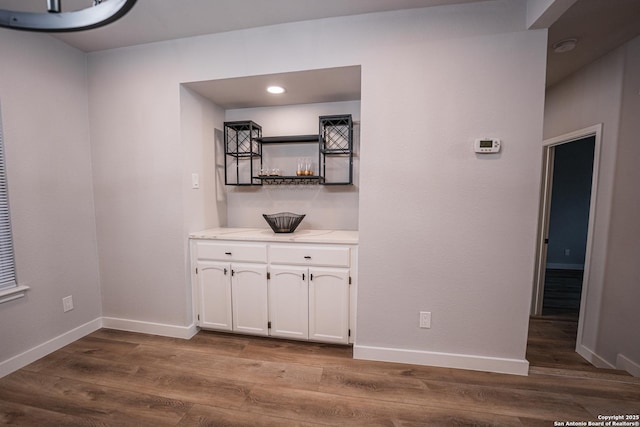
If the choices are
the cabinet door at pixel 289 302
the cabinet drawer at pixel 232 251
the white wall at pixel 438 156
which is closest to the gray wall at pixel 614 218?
the white wall at pixel 438 156

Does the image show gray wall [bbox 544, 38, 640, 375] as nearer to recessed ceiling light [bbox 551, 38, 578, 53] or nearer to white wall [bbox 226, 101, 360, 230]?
recessed ceiling light [bbox 551, 38, 578, 53]

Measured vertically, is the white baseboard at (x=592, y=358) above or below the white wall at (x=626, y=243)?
below

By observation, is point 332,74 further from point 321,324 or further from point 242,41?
point 321,324

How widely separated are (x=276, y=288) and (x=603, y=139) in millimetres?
2996

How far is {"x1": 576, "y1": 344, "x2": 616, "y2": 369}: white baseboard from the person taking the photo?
2.11 metres

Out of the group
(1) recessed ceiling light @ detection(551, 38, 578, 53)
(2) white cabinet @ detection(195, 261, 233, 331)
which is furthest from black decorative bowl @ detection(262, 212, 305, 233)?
(1) recessed ceiling light @ detection(551, 38, 578, 53)

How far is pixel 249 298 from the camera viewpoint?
2.22m

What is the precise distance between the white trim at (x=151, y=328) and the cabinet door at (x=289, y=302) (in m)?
0.77

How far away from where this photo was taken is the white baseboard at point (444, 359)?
1.84 m

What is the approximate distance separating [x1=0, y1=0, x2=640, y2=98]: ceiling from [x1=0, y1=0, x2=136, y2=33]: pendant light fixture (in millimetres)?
1243

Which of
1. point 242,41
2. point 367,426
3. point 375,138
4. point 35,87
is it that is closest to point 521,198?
point 375,138

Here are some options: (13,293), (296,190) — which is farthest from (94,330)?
(296,190)

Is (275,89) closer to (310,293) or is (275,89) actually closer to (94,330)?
(310,293)

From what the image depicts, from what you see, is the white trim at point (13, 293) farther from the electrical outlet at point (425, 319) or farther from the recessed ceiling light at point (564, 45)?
the recessed ceiling light at point (564, 45)
